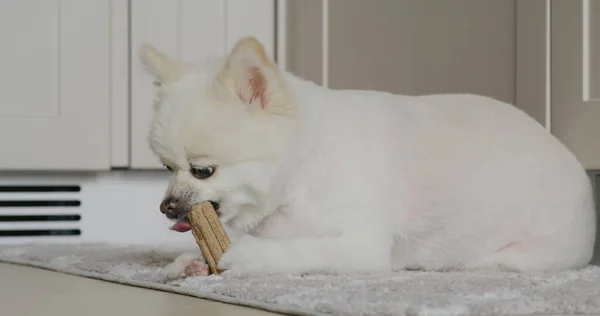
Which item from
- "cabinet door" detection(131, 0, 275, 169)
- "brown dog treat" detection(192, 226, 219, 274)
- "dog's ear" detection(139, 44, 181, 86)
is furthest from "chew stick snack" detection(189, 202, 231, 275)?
"cabinet door" detection(131, 0, 275, 169)

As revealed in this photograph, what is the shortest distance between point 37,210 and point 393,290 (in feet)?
5.42

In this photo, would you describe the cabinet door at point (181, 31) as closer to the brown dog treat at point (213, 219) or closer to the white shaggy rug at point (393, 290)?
the white shaggy rug at point (393, 290)

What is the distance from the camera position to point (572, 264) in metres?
1.76

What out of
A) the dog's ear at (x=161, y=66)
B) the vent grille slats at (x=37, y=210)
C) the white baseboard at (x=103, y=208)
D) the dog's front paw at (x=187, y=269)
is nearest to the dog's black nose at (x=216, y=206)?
the dog's front paw at (x=187, y=269)

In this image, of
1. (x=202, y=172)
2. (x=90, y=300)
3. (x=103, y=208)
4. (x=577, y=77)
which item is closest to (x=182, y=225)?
(x=202, y=172)

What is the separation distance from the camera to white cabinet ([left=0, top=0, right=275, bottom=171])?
2627 mm

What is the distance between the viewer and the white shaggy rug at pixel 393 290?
118 cm

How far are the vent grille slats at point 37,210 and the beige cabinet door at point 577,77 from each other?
4.94ft

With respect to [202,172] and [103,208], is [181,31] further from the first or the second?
[202,172]

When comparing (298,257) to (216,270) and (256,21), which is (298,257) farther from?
(256,21)

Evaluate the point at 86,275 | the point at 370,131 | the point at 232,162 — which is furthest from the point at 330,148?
the point at 86,275

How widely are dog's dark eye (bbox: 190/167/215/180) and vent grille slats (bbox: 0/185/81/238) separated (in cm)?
130

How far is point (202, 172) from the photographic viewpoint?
152 centimetres

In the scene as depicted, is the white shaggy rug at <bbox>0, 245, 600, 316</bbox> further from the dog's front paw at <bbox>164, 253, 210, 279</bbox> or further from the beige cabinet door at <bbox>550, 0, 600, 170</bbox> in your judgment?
the beige cabinet door at <bbox>550, 0, 600, 170</bbox>
